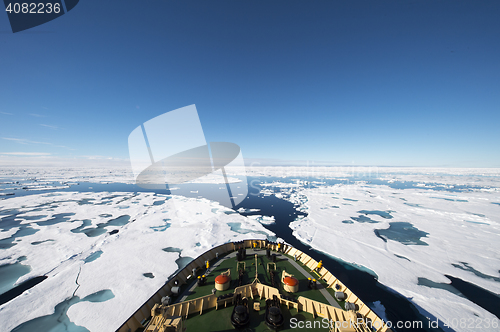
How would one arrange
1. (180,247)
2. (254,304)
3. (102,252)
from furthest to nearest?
(180,247) < (102,252) < (254,304)

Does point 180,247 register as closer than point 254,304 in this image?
No

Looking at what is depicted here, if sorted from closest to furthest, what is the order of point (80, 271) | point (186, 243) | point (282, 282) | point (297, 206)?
point (282, 282) < point (80, 271) < point (186, 243) < point (297, 206)

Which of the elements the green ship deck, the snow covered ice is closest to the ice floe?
the snow covered ice

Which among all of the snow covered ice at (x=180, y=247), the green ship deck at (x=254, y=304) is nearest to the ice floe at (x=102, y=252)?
the snow covered ice at (x=180, y=247)

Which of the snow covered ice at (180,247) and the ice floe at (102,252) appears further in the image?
the snow covered ice at (180,247)

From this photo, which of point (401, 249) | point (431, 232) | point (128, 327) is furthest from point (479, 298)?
point (128, 327)

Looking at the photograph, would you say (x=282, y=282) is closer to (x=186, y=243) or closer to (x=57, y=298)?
(x=186, y=243)

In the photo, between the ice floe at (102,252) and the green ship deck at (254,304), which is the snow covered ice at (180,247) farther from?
the green ship deck at (254,304)

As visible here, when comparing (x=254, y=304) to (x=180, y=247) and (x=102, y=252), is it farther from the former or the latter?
(x=102, y=252)

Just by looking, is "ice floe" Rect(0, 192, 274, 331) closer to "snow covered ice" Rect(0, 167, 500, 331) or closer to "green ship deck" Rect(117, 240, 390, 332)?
"snow covered ice" Rect(0, 167, 500, 331)

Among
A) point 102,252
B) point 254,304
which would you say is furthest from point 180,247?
point 254,304

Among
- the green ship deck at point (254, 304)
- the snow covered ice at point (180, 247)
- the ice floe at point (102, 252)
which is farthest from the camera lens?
the snow covered ice at point (180, 247)
